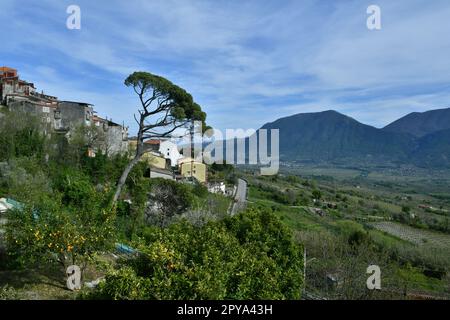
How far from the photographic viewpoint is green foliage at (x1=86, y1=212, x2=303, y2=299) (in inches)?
214

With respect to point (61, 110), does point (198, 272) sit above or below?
below

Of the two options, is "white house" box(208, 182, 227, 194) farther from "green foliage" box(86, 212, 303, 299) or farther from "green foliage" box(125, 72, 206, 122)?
"green foliage" box(86, 212, 303, 299)

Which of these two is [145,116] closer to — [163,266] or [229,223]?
[229,223]

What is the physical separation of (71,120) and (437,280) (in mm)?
34529

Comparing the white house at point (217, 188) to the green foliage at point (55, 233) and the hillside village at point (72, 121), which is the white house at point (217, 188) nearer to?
the hillside village at point (72, 121)

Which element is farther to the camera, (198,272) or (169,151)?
(169,151)

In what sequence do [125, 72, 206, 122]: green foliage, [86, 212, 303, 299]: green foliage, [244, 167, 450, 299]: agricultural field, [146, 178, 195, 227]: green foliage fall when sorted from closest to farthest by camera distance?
[86, 212, 303, 299]: green foliage → [244, 167, 450, 299]: agricultural field → [125, 72, 206, 122]: green foliage → [146, 178, 195, 227]: green foliage

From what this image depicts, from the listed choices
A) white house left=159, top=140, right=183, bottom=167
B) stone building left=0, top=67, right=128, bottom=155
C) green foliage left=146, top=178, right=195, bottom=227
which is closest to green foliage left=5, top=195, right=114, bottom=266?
green foliage left=146, top=178, right=195, bottom=227

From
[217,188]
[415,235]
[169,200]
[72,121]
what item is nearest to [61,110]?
[72,121]

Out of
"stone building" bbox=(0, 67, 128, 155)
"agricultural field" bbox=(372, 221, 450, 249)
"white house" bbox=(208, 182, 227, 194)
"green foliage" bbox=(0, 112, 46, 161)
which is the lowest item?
"agricultural field" bbox=(372, 221, 450, 249)

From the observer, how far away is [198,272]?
5.57 m

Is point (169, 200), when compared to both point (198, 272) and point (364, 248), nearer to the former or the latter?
point (364, 248)
